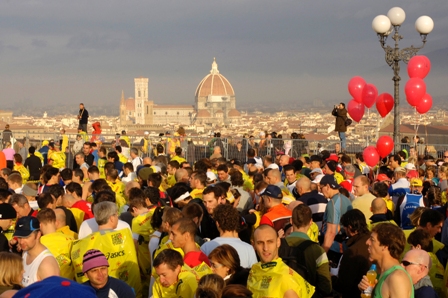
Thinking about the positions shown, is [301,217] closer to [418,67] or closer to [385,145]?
[385,145]

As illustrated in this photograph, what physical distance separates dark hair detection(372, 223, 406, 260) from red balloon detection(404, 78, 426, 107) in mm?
9479

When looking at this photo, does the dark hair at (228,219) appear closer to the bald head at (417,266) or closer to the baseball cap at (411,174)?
the bald head at (417,266)

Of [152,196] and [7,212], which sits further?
[152,196]

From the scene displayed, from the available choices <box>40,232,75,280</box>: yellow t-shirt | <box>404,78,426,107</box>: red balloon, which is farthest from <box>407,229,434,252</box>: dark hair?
<box>404,78,426,107</box>: red balloon

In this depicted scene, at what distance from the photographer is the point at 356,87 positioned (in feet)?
49.7

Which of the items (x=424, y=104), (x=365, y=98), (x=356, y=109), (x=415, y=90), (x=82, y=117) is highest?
(x=415, y=90)

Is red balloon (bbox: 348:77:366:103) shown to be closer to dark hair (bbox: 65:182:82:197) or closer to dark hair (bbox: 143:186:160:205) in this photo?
dark hair (bbox: 65:182:82:197)

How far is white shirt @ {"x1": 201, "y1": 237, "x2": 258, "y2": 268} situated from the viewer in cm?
542

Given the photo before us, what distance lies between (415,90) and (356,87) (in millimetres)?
1932

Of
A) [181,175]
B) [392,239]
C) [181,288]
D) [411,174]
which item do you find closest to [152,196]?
[181,288]

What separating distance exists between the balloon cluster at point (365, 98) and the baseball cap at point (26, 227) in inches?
432

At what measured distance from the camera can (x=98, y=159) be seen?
13875 millimetres

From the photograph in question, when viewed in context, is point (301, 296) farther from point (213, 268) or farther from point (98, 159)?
point (98, 159)

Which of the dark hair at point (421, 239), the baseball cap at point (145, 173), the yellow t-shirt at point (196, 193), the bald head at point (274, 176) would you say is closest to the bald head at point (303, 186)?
the bald head at point (274, 176)
